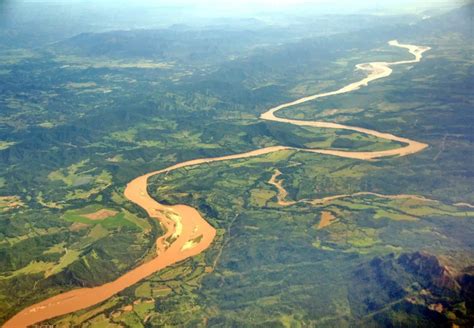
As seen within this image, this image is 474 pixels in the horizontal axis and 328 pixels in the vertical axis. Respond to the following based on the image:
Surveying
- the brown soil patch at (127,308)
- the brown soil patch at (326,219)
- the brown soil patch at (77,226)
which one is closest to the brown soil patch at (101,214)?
the brown soil patch at (77,226)

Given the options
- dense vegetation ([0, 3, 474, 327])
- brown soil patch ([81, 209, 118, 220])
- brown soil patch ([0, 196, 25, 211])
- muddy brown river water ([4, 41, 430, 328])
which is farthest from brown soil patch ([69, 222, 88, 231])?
brown soil patch ([0, 196, 25, 211])

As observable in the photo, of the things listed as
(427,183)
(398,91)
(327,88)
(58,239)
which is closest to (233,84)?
(327,88)

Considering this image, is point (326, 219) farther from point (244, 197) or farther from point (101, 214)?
point (101, 214)

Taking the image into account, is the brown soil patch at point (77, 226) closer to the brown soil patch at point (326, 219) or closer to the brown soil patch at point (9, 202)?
the brown soil patch at point (9, 202)

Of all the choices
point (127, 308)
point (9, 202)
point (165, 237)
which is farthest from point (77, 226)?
point (127, 308)

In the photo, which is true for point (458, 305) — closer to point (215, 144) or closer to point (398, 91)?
point (215, 144)

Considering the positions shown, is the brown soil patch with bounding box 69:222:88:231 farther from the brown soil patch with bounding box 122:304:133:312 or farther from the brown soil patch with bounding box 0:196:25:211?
the brown soil patch with bounding box 122:304:133:312
